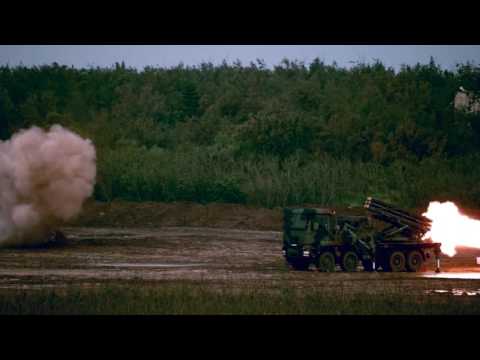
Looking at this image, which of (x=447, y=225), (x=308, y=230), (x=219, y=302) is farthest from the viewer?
(x=447, y=225)

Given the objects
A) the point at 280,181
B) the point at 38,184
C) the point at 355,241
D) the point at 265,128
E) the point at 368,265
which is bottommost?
the point at 368,265

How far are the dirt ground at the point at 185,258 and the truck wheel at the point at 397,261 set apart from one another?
2.22 ft

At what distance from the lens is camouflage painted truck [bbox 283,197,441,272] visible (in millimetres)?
30391

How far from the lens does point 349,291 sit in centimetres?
2555

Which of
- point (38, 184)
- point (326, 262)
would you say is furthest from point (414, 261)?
point (38, 184)

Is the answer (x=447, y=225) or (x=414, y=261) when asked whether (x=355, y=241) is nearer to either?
(x=414, y=261)

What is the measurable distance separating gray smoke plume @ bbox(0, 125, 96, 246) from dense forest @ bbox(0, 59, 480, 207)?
466 inches

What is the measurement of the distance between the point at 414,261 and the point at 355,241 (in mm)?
2231

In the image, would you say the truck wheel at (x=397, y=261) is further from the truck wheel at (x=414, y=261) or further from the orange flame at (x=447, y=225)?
the orange flame at (x=447, y=225)

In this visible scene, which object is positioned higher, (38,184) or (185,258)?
(38,184)

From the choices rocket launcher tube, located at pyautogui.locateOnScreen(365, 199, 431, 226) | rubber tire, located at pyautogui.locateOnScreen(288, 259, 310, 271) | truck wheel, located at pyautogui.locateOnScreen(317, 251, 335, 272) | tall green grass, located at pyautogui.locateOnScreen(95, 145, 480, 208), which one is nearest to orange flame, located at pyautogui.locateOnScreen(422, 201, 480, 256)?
rocket launcher tube, located at pyautogui.locateOnScreen(365, 199, 431, 226)

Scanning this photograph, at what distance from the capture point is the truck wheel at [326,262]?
30344 mm

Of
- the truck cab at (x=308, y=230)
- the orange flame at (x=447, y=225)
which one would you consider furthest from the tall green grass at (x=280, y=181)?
the truck cab at (x=308, y=230)

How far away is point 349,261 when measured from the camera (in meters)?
30.8
